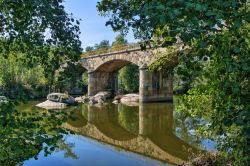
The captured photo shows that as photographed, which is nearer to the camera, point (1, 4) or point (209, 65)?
point (1, 4)

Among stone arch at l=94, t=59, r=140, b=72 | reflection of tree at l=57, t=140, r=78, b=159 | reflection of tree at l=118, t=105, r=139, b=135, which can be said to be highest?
stone arch at l=94, t=59, r=140, b=72

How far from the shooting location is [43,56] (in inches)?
189

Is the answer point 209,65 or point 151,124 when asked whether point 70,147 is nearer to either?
point 151,124

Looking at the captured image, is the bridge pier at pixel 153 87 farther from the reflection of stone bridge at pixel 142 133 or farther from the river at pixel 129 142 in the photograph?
the river at pixel 129 142

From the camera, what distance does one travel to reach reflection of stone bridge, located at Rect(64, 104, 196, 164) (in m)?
14.9

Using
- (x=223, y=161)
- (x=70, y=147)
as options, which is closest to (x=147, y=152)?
(x=70, y=147)

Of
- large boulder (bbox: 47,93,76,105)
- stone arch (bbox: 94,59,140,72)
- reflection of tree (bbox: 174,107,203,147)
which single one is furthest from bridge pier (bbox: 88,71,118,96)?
reflection of tree (bbox: 174,107,203,147)

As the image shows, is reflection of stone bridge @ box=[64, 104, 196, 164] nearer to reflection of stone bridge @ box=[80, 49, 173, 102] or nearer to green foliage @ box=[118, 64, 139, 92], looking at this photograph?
reflection of stone bridge @ box=[80, 49, 173, 102]

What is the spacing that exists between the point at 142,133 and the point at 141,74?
18.0 meters

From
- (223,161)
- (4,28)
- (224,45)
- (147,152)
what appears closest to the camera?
(224,45)

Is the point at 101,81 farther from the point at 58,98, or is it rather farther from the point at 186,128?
the point at 186,128

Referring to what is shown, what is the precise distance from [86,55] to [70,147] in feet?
108

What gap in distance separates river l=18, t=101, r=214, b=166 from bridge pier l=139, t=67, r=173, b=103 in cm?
1030

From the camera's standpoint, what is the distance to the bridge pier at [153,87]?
1462 inches
